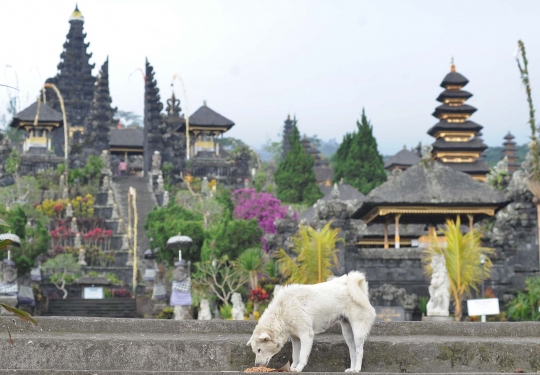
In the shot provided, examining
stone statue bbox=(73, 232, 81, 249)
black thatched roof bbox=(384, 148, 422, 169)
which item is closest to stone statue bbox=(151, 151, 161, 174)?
stone statue bbox=(73, 232, 81, 249)

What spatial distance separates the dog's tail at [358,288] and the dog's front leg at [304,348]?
21.3 inches

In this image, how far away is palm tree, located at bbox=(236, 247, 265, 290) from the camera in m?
35.4

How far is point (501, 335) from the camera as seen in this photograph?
11531mm

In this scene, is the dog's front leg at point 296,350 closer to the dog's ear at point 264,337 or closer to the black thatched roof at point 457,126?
the dog's ear at point 264,337

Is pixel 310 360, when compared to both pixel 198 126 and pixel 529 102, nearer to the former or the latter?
pixel 529 102

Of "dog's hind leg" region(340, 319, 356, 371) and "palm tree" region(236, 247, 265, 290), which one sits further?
"palm tree" region(236, 247, 265, 290)

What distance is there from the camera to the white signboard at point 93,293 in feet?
149

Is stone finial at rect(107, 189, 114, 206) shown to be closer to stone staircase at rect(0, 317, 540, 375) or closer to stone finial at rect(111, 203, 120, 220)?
stone finial at rect(111, 203, 120, 220)

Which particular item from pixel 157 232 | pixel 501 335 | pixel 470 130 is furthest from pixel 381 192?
pixel 470 130

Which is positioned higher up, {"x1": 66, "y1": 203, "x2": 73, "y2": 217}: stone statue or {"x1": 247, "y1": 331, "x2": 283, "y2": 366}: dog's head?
{"x1": 66, "y1": 203, "x2": 73, "y2": 217}: stone statue

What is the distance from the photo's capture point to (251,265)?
35.4m

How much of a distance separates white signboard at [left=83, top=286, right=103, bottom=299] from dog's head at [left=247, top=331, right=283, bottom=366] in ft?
118

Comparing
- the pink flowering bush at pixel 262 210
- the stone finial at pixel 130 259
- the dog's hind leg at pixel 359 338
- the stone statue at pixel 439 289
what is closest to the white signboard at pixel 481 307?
the stone statue at pixel 439 289

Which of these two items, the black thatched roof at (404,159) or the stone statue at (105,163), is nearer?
the stone statue at (105,163)
